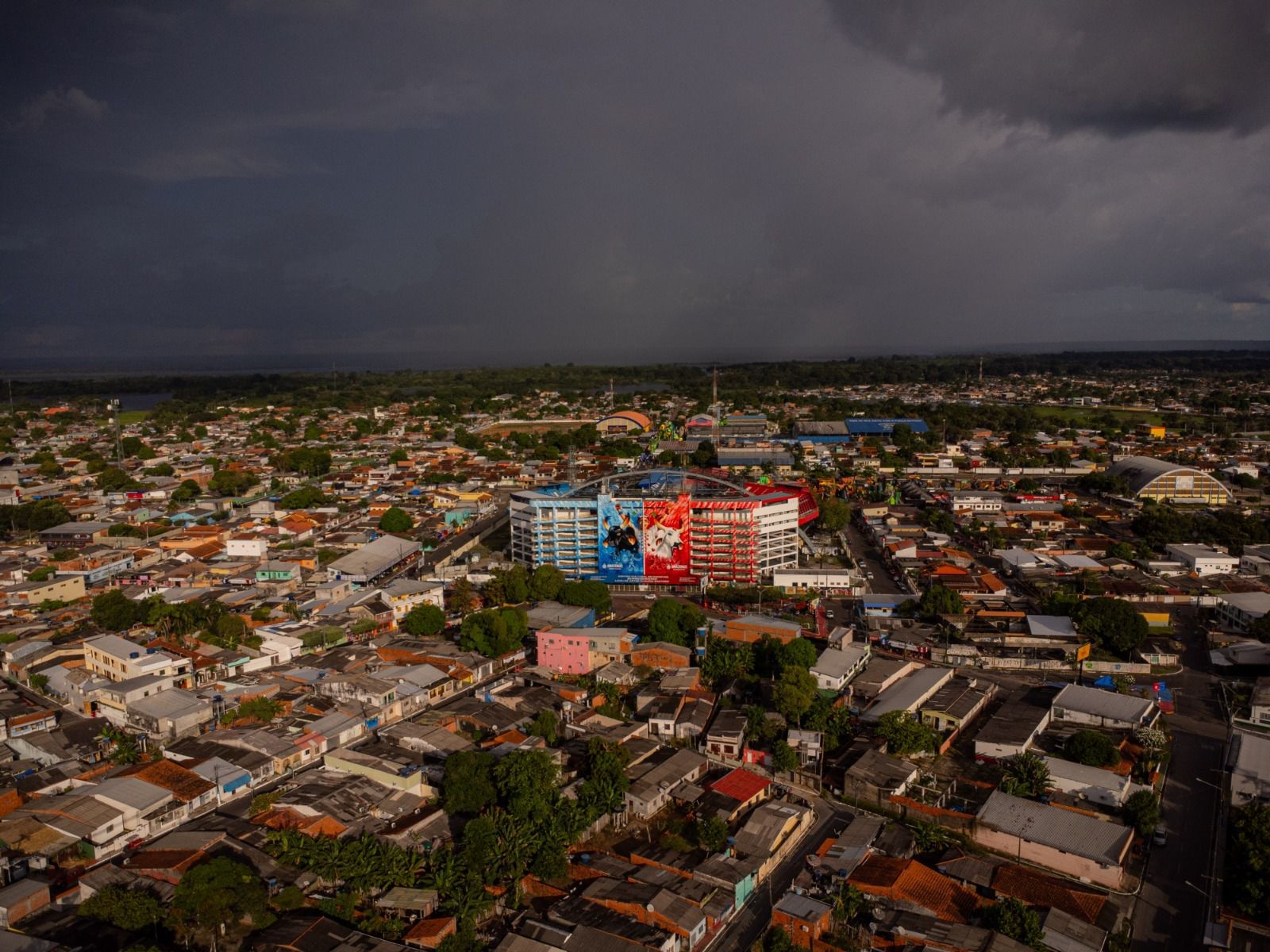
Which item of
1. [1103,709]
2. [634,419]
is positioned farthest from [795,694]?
[634,419]

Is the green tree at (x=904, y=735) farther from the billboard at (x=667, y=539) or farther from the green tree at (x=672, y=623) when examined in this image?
the billboard at (x=667, y=539)

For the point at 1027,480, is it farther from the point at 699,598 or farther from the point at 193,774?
the point at 193,774

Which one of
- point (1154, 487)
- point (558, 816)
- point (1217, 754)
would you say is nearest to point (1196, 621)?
point (1217, 754)

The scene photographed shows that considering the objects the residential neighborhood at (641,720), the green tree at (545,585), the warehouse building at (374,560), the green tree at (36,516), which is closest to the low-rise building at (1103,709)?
the residential neighborhood at (641,720)

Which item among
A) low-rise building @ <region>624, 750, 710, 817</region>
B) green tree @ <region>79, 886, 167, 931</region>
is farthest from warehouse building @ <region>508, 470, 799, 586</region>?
green tree @ <region>79, 886, 167, 931</region>

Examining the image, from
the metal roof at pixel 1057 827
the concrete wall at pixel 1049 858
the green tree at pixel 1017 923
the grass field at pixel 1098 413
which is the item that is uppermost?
the grass field at pixel 1098 413

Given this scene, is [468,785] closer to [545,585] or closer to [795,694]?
[795,694]
